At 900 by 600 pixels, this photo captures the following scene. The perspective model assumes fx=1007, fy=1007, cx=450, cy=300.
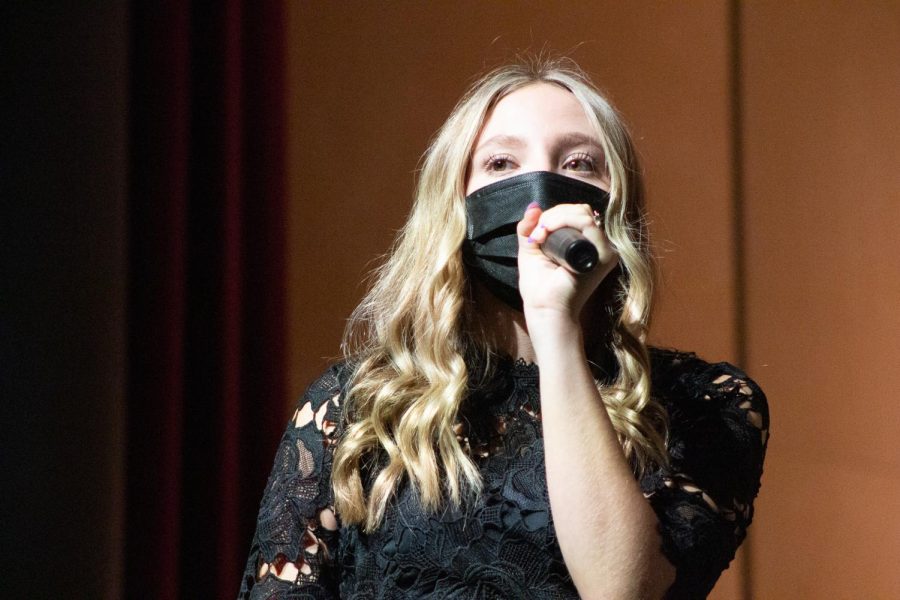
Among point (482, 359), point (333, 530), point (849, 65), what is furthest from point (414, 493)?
point (849, 65)

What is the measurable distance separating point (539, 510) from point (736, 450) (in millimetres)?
286

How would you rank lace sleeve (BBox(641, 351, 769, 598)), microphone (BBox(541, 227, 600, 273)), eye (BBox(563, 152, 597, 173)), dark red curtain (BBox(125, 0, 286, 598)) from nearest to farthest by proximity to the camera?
microphone (BBox(541, 227, 600, 273))
lace sleeve (BBox(641, 351, 769, 598))
eye (BBox(563, 152, 597, 173))
dark red curtain (BBox(125, 0, 286, 598))

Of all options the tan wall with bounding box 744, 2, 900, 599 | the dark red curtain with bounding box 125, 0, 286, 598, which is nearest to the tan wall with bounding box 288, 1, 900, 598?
the tan wall with bounding box 744, 2, 900, 599

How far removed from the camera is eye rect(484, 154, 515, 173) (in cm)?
138

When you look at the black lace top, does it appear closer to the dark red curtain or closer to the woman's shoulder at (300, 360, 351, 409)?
the woman's shoulder at (300, 360, 351, 409)

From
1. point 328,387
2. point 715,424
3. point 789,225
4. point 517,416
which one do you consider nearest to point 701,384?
point 715,424

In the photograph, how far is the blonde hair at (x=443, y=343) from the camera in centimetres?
129

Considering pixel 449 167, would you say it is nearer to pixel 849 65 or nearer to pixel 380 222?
pixel 380 222

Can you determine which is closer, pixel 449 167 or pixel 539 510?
pixel 539 510

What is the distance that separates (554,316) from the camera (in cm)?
116

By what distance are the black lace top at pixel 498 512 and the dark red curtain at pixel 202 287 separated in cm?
56

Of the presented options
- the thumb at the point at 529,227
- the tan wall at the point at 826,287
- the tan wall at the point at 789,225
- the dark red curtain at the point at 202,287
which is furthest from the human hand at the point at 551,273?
the tan wall at the point at 826,287

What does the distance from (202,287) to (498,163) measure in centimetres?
79

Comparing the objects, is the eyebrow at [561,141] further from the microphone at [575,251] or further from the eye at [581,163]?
the microphone at [575,251]
